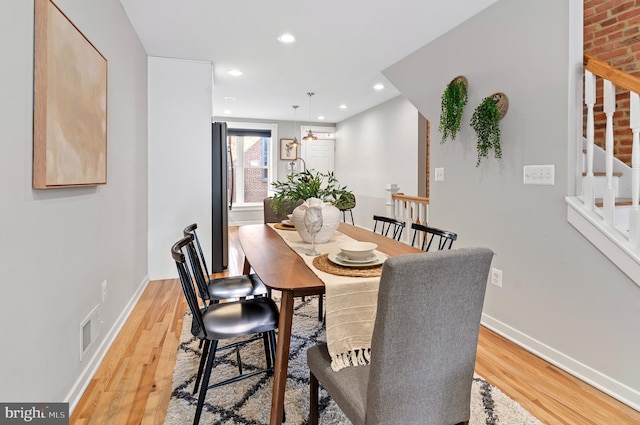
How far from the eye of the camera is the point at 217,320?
1.59 m

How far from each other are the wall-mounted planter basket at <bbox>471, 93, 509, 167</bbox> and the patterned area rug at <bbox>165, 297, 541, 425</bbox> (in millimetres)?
1591

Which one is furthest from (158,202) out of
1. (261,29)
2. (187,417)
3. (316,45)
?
(187,417)

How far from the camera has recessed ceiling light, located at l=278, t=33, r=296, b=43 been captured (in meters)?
3.17

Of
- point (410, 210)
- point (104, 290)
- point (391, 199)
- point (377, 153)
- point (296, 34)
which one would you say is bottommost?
point (104, 290)

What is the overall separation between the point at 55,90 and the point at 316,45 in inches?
96.8

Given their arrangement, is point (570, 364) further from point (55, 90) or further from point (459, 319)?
point (55, 90)

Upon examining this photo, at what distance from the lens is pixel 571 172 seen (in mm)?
2086

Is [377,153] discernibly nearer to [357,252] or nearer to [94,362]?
[357,252]

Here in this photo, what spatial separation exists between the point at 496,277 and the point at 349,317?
1.78 meters

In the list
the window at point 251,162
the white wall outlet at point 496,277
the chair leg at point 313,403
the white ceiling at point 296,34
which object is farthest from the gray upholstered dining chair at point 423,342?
the window at point 251,162

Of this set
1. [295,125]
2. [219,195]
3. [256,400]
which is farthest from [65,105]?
[295,125]

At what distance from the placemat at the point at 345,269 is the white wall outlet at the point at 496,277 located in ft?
4.95

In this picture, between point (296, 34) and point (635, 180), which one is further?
point (296, 34)

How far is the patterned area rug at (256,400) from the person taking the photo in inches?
62.1
